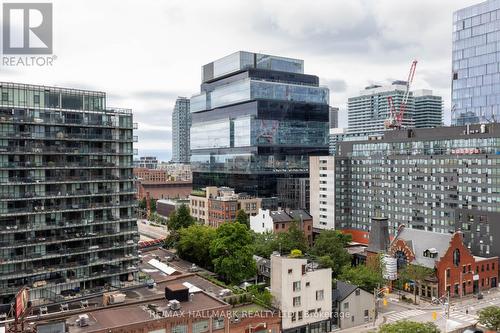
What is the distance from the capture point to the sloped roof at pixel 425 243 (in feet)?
329

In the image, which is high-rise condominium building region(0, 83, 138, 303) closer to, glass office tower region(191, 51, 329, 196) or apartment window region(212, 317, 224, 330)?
apartment window region(212, 317, 224, 330)

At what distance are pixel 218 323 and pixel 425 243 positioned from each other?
56.4 meters

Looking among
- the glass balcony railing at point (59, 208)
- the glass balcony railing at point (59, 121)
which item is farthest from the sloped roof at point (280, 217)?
the glass balcony railing at point (59, 121)

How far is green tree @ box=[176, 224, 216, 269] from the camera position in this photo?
106000 mm

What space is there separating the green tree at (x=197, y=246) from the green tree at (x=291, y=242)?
15.7m

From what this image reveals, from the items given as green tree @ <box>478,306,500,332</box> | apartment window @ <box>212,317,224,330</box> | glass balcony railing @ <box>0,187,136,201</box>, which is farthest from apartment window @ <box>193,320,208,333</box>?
green tree @ <box>478,306,500,332</box>

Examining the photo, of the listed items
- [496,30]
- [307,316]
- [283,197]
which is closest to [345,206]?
[283,197]

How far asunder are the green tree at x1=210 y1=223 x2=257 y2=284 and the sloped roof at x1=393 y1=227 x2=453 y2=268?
36845 mm

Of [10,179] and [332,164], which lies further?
[332,164]

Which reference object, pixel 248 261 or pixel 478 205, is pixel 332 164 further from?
pixel 248 261

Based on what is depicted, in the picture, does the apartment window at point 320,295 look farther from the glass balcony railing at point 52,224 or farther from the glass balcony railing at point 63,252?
the glass balcony railing at point 52,224

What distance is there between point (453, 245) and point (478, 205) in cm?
2325

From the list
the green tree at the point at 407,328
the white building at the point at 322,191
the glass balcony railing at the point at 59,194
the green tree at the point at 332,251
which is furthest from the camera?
the white building at the point at 322,191

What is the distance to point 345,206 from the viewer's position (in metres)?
153
